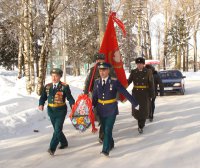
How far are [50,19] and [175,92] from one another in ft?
27.0

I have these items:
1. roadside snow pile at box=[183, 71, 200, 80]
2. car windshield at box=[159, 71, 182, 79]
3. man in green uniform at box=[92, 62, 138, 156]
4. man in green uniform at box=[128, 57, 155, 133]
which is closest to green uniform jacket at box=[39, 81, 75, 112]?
man in green uniform at box=[92, 62, 138, 156]

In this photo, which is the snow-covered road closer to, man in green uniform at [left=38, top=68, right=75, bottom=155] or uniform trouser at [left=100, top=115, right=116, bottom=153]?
uniform trouser at [left=100, top=115, right=116, bottom=153]

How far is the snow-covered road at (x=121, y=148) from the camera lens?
18.7ft

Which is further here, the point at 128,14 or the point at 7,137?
the point at 128,14

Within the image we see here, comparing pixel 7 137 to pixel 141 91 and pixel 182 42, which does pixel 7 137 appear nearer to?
pixel 141 91

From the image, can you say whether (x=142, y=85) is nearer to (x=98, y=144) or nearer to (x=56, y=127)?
(x=98, y=144)

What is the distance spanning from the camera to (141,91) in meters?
8.53

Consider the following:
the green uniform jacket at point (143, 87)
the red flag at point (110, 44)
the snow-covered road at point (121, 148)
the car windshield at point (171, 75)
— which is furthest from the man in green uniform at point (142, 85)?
the car windshield at point (171, 75)

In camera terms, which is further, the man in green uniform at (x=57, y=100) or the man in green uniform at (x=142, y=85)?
the man in green uniform at (x=142, y=85)

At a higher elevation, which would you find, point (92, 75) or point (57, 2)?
point (57, 2)

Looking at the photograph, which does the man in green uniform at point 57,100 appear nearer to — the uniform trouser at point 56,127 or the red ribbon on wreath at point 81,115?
the uniform trouser at point 56,127

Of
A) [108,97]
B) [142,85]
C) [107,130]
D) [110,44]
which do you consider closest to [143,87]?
[142,85]

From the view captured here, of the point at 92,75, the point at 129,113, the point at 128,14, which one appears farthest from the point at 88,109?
the point at 128,14

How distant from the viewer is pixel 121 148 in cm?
675
